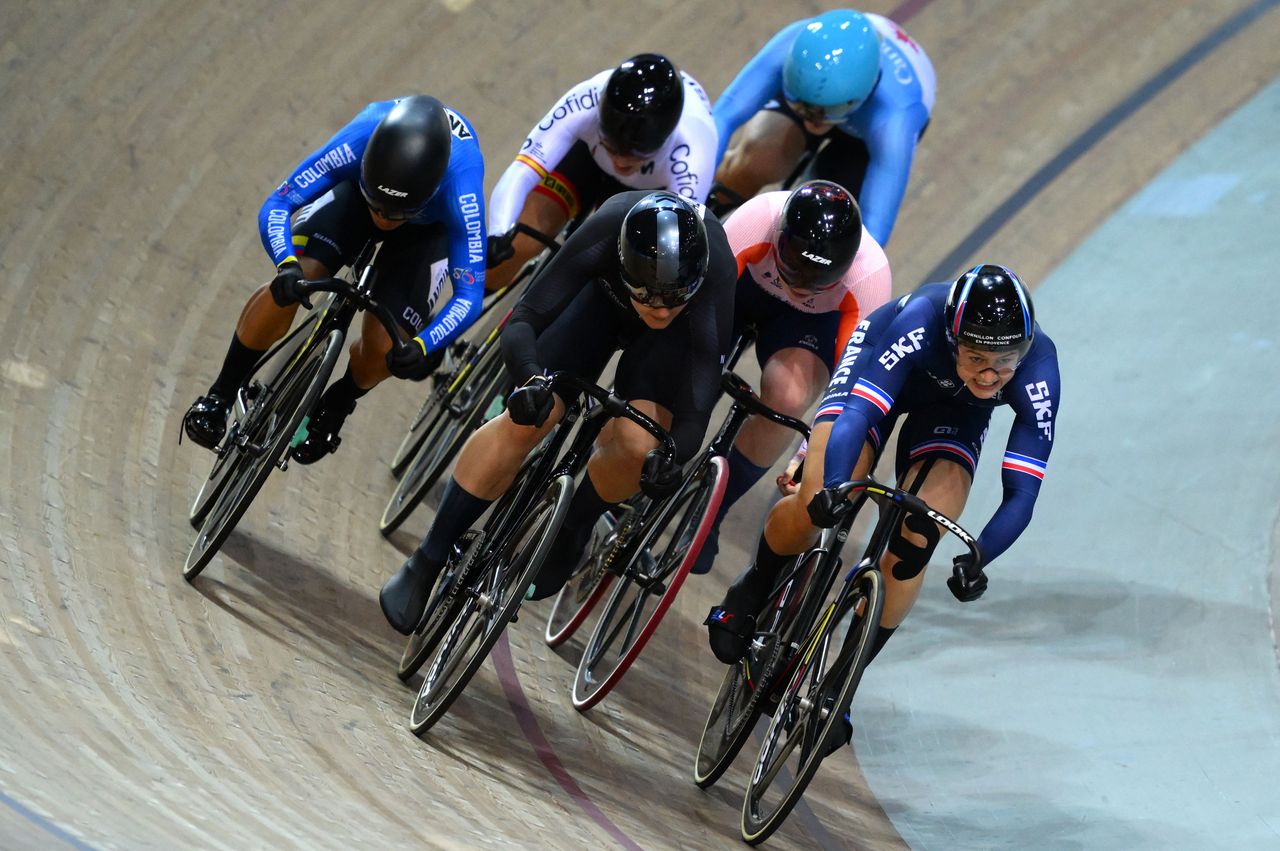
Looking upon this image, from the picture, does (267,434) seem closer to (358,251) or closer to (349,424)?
(358,251)

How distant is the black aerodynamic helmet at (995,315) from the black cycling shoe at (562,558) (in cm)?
123

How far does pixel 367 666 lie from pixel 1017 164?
4907 mm

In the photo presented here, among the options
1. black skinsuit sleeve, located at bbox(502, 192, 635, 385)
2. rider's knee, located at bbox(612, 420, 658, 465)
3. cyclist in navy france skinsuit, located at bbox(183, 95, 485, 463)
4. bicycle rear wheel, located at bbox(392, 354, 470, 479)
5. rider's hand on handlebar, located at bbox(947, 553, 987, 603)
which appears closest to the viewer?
rider's hand on handlebar, located at bbox(947, 553, 987, 603)

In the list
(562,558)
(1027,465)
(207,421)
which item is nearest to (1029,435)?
(1027,465)

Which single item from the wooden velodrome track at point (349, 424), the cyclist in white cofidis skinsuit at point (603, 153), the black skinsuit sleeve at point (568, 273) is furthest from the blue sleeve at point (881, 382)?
the wooden velodrome track at point (349, 424)

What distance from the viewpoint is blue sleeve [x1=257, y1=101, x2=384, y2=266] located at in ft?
14.6

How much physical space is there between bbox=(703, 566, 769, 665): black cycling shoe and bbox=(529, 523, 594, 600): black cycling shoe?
1.39ft

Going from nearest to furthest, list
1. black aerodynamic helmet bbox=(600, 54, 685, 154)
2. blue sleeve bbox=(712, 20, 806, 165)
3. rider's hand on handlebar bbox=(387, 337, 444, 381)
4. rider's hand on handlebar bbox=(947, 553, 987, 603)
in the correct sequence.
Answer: rider's hand on handlebar bbox=(947, 553, 987, 603), rider's hand on handlebar bbox=(387, 337, 444, 381), black aerodynamic helmet bbox=(600, 54, 685, 154), blue sleeve bbox=(712, 20, 806, 165)

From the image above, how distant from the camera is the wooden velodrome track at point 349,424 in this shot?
3.59 meters

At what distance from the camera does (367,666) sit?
443 cm

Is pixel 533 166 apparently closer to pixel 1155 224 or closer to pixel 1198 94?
pixel 1155 224

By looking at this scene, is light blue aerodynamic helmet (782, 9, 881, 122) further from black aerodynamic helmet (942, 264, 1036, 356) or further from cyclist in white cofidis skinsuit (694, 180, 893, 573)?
black aerodynamic helmet (942, 264, 1036, 356)

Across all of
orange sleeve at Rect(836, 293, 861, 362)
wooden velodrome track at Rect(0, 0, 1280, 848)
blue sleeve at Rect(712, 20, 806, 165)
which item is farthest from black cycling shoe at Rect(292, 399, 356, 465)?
blue sleeve at Rect(712, 20, 806, 165)

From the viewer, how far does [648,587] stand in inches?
180
